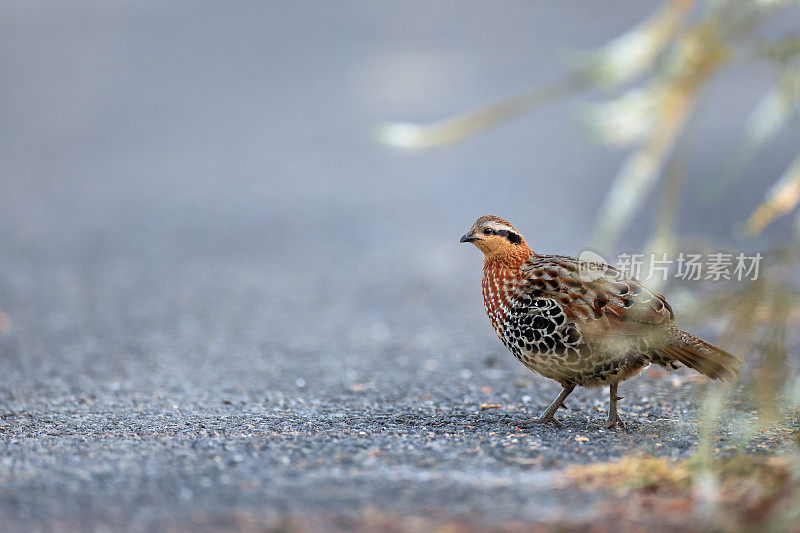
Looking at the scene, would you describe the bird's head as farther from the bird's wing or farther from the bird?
the bird's wing

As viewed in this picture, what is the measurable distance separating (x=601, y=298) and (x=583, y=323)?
6.4 inches

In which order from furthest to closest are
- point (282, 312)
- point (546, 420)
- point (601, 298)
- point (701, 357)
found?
point (282, 312) < point (546, 420) < point (601, 298) < point (701, 357)

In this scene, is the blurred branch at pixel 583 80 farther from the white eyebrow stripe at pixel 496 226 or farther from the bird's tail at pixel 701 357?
the bird's tail at pixel 701 357

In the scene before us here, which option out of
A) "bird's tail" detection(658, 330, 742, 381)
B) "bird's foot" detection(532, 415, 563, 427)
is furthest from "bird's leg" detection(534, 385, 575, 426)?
"bird's tail" detection(658, 330, 742, 381)

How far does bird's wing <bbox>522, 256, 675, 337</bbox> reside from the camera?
13.3 ft

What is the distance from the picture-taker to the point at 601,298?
409cm

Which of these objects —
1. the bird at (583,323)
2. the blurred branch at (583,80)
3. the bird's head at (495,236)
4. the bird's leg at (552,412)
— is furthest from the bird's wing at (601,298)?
the blurred branch at (583,80)

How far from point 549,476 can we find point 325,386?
7.79 feet

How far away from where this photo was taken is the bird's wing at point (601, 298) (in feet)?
13.3

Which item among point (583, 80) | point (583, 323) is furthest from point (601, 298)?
point (583, 80)

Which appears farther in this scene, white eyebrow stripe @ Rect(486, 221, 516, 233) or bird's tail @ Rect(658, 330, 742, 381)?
white eyebrow stripe @ Rect(486, 221, 516, 233)

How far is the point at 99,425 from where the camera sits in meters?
4.18

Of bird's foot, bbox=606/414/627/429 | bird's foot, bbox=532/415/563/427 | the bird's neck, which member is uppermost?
the bird's neck

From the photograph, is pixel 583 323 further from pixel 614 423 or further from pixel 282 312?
pixel 282 312
